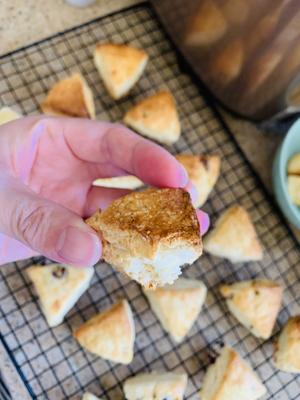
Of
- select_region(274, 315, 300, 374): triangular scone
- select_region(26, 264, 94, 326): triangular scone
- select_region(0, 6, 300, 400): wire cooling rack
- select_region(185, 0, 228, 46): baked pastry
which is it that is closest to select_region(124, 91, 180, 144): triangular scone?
select_region(0, 6, 300, 400): wire cooling rack

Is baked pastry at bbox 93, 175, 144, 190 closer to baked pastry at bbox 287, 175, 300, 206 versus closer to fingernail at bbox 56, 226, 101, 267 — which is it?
baked pastry at bbox 287, 175, 300, 206

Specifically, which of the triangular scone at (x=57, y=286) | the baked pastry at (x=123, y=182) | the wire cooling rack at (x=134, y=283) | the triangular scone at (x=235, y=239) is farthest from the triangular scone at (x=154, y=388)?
the baked pastry at (x=123, y=182)

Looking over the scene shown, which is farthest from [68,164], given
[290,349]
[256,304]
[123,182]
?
[290,349]

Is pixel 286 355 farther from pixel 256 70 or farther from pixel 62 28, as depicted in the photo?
pixel 62 28

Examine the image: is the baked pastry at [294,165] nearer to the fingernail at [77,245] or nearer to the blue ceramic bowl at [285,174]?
the blue ceramic bowl at [285,174]

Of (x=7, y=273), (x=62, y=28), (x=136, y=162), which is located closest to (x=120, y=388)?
(x=7, y=273)

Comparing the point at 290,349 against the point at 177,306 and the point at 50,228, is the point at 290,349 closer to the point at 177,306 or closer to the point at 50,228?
the point at 177,306
